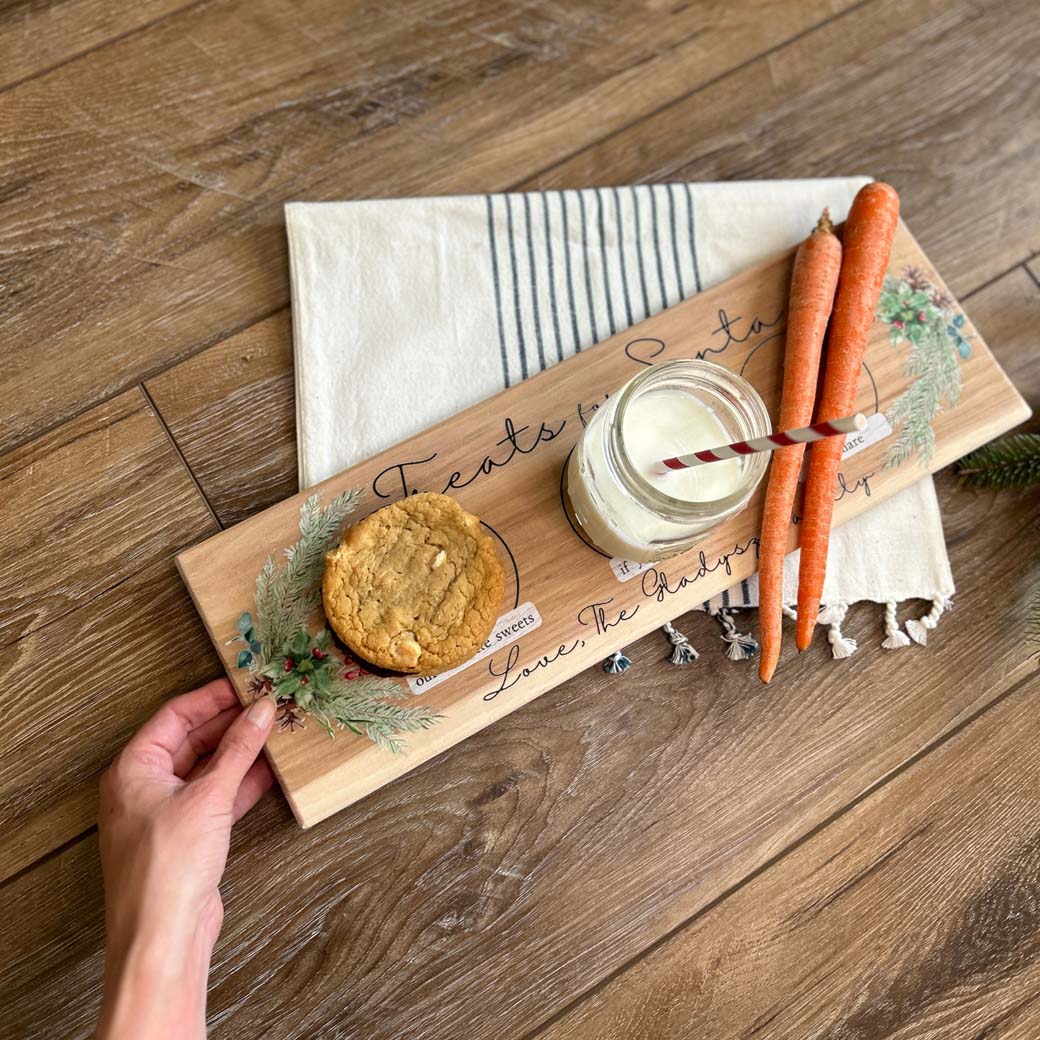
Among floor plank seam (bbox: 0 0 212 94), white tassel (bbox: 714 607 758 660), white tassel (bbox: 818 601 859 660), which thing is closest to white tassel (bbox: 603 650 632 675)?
white tassel (bbox: 714 607 758 660)

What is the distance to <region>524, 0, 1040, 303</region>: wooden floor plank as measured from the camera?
1.12m

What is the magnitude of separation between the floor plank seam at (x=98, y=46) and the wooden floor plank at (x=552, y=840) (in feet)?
2.90

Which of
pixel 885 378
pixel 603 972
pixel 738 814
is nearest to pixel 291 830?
pixel 603 972

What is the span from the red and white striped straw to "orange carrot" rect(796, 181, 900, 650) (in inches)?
8.2

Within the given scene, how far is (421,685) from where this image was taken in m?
0.88

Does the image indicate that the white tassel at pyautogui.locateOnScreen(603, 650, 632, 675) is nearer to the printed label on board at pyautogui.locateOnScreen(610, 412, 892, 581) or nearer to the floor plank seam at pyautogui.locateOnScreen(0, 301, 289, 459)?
the printed label on board at pyautogui.locateOnScreen(610, 412, 892, 581)

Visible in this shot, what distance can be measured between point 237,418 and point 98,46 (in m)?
0.49

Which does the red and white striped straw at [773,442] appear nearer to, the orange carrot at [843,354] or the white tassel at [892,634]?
the orange carrot at [843,354]

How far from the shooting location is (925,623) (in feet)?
3.40

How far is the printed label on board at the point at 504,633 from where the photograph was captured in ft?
2.91

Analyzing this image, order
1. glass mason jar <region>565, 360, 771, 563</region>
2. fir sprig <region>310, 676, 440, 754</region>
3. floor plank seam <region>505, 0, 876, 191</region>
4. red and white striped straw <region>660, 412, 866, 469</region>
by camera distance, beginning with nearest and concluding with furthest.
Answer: red and white striped straw <region>660, 412, 866, 469</region> → glass mason jar <region>565, 360, 771, 563</region> → fir sprig <region>310, 676, 440, 754</region> → floor plank seam <region>505, 0, 876, 191</region>

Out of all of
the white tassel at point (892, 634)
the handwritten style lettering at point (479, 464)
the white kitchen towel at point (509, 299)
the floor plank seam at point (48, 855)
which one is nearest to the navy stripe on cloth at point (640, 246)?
the white kitchen towel at point (509, 299)

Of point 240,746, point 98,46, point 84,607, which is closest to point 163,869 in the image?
point 240,746

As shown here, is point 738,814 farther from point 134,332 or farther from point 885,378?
point 134,332
